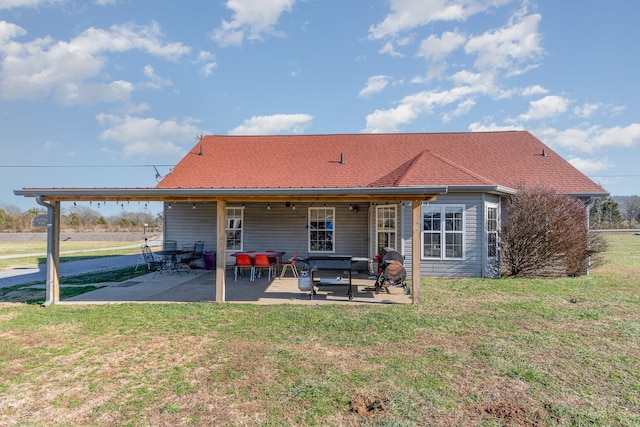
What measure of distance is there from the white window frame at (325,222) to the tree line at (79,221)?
21.0 meters

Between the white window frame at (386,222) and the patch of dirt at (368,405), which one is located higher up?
the white window frame at (386,222)

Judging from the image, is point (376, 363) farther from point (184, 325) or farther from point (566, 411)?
point (184, 325)

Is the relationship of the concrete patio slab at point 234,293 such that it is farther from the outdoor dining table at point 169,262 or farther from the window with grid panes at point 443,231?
the window with grid panes at point 443,231

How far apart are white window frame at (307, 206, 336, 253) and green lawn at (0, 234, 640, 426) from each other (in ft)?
18.6

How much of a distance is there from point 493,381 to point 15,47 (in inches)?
1070

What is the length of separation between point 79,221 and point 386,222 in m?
35.7

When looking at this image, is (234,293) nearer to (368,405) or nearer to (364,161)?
(368,405)

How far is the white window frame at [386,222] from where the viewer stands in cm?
1044

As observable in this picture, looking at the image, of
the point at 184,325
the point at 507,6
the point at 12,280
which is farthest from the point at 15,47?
the point at 507,6

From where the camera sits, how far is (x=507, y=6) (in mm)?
10312

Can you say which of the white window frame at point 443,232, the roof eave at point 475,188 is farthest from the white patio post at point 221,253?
the roof eave at point 475,188

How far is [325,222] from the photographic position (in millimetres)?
12352

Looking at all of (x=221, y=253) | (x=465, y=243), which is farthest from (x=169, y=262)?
(x=465, y=243)

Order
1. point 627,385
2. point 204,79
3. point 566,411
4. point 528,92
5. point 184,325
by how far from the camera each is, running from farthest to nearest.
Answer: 1. point 204,79
2. point 528,92
3. point 184,325
4. point 627,385
5. point 566,411
